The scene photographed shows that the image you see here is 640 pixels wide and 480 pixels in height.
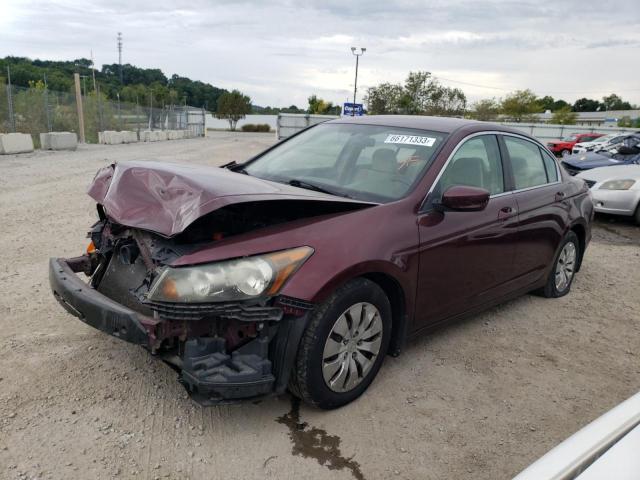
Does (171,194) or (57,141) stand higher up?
(171,194)

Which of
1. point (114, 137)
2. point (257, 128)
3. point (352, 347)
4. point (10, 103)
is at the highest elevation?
point (10, 103)

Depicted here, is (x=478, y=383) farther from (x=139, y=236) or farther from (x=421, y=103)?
(x=421, y=103)

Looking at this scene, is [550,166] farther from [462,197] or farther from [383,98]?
[383,98]

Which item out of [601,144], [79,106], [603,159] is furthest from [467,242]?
[79,106]

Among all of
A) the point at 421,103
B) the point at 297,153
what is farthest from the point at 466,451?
the point at 421,103

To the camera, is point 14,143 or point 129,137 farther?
point 129,137

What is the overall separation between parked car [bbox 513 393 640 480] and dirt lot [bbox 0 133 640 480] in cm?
107

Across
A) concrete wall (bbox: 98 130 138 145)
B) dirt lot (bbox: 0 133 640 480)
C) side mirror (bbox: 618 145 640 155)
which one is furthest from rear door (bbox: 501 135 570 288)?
concrete wall (bbox: 98 130 138 145)

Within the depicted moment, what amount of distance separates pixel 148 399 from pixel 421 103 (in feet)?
179

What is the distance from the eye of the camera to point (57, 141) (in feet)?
61.3

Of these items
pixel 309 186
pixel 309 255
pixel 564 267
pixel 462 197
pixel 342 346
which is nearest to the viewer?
pixel 309 255

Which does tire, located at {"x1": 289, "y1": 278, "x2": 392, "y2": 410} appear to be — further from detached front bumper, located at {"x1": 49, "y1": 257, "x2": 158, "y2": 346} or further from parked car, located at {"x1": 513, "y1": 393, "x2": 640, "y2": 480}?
parked car, located at {"x1": 513, "y1": 393, "x2": 640, "y2": 480}

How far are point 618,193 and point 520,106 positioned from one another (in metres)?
58.0

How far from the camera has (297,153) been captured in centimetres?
419
